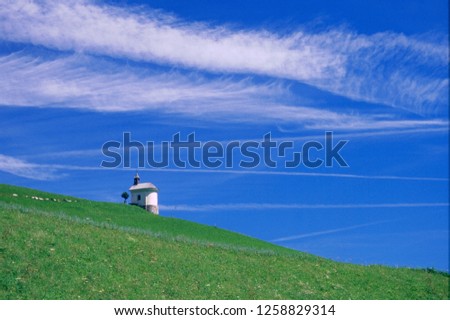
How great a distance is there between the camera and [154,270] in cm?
2997

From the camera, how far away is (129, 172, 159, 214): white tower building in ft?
289

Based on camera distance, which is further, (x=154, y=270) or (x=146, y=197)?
(x=146, y=197)

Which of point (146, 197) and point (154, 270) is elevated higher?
→ point (146, 197)

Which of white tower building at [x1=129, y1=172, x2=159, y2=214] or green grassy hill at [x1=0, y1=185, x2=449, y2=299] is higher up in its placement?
white tower building at [x1=129, y1=172, x2=159, y2=214]

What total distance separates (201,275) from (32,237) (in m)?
8.48

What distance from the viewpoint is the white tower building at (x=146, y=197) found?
8794cm

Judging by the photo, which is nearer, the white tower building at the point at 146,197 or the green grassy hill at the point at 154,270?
the green grassy hill at the point at 154,270

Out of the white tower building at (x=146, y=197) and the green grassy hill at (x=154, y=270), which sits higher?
the white tower building at (x=146, y=197)

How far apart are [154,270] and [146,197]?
193ft

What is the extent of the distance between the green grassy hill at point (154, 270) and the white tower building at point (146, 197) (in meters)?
48.0

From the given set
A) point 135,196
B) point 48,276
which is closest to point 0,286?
point 48,276

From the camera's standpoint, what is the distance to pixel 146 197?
8838 centimetres

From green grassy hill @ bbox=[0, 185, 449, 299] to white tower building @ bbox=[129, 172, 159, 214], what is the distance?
1891 inches

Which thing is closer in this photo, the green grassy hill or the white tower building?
the green grassy hill
